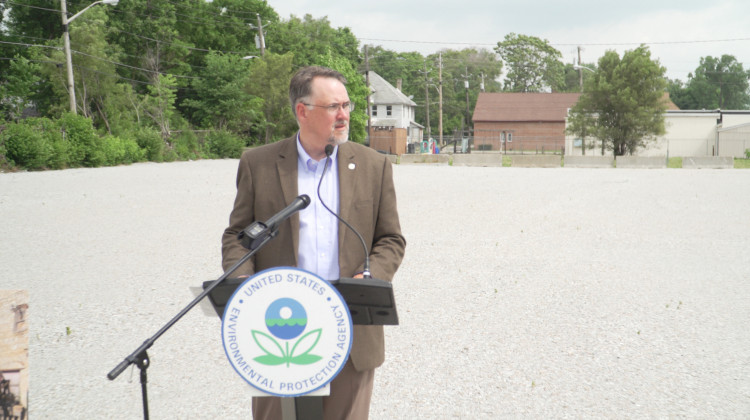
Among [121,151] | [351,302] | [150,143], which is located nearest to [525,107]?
[150,143]

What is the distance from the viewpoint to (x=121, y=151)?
117 ft

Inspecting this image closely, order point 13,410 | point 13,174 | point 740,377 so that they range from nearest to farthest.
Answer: point 13,410, point 740,377, point 13,174

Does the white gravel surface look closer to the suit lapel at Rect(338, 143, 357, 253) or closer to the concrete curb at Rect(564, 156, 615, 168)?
the suit lapel at Rect(338, 143, 357, 253)

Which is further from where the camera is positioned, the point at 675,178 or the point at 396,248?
the point at 675,178

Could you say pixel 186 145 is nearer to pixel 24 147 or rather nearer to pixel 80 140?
pixel 80 140

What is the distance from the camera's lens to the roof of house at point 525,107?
77312 mm

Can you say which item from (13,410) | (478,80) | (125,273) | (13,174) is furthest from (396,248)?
(478,80)

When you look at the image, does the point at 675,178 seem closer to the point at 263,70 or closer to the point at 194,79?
the point at 263,70

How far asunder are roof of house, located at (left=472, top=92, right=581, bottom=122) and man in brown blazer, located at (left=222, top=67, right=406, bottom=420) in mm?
76682

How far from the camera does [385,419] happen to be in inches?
161

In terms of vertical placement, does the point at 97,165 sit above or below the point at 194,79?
below

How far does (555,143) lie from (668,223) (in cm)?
6230

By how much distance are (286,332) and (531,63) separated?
109749 mm

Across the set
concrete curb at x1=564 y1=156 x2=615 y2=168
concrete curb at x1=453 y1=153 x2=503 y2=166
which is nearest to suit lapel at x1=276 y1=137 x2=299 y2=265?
concrete curb at x1=453 y1=153 x2=503 y2=166
